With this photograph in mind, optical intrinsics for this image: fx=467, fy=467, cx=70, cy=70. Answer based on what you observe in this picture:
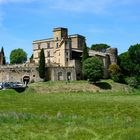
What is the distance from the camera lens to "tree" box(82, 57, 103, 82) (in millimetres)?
96875

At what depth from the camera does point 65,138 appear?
74.1 ft

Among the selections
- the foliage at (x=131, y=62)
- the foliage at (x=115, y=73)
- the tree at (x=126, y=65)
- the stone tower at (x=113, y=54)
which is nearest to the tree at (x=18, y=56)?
the foliage at (x=131, y=62)

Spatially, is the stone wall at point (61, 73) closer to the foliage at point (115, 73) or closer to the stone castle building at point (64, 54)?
the stone castle building at point (64, 54)

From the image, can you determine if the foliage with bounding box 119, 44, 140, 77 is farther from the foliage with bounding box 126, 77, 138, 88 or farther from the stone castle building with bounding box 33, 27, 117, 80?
the foliage with bounding box 126, 77, 138, 88

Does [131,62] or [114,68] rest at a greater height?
[131,62]

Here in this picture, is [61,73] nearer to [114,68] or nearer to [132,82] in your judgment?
[114,68]

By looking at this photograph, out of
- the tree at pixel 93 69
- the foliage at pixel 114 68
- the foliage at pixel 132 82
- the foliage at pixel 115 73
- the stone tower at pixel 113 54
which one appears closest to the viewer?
the tree at pixel 93 69

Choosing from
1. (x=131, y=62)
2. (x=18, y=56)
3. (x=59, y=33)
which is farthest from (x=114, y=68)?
(x=18, y=56)

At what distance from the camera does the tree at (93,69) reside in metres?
96.9

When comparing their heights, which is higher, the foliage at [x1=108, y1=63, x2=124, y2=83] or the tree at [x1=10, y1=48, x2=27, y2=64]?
the tree at [x1=10, y1=48, x2=27, y2=64]

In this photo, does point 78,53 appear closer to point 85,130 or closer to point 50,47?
point 50,47

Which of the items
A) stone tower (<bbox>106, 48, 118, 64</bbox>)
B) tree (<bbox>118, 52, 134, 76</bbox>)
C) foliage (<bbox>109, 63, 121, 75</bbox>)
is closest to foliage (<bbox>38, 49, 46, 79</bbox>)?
foliage (<bbox>109, 63, 121, 75</bbox>)

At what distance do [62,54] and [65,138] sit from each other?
86.6 meters

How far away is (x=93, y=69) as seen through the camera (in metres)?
97.4
